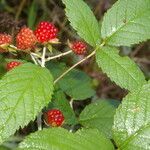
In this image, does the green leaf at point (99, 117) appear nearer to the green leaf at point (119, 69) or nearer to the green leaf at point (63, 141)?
the green leaf at point (119, 69)

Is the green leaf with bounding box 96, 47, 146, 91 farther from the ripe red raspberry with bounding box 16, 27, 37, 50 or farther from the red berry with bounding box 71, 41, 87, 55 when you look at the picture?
the ripe red raspberry with bounding box 16, 27, 37, 50

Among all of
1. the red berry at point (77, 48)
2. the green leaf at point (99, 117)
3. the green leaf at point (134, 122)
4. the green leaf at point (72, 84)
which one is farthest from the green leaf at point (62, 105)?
the green leaf at point (134, 122)

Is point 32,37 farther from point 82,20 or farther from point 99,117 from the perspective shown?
point 99,117

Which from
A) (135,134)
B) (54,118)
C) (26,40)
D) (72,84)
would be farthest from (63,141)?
(72,84)

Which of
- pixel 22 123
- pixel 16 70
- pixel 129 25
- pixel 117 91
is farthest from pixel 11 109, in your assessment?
pixel 117 91

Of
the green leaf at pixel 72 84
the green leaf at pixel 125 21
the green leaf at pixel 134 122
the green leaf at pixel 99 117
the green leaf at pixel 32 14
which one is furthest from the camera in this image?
the green leaf at pixel 32 14

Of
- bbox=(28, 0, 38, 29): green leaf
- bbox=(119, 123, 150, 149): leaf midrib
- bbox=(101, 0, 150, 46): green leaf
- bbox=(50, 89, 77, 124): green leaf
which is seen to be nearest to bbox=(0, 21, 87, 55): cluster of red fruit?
bbox=(101, 0, 150, 46): green leaf
